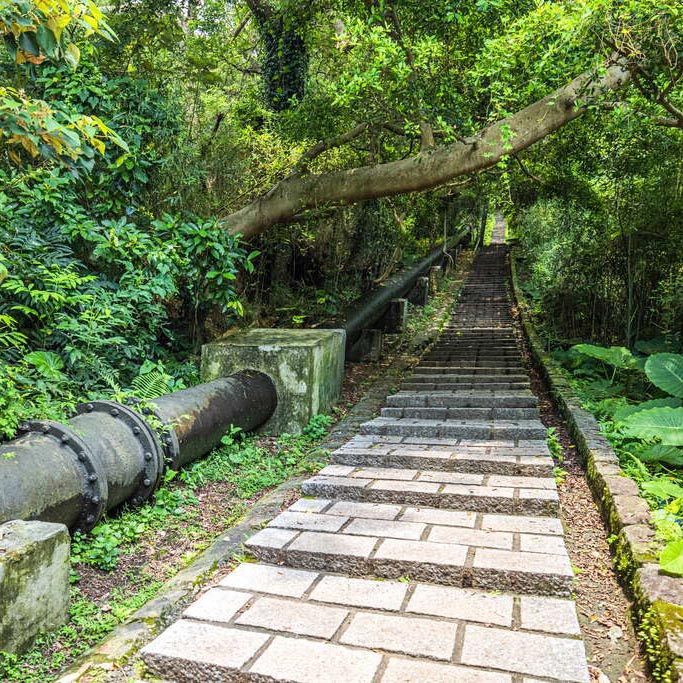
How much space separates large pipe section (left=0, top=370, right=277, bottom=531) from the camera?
8.43 ft

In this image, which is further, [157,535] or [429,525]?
[157,535]

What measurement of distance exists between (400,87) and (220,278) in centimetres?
251

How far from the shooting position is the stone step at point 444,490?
3.28 meters

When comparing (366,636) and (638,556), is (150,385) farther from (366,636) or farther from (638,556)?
(638,556)

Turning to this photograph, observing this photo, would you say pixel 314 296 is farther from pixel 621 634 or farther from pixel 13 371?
pixel 621 634

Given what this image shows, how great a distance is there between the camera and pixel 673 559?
7.50ft

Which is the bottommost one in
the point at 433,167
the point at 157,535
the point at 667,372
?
the point at 157,535

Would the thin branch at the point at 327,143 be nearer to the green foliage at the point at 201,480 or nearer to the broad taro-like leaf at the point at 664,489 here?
the green foliage at the point at 201,480

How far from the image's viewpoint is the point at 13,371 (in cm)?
373

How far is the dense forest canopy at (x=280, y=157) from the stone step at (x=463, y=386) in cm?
206

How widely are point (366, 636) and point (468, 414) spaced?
11.0ft

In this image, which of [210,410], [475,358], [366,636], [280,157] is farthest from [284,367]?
[475,358]

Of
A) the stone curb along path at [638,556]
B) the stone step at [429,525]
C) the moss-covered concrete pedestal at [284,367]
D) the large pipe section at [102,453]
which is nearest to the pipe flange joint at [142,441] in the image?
the large pipe section at [102,453]

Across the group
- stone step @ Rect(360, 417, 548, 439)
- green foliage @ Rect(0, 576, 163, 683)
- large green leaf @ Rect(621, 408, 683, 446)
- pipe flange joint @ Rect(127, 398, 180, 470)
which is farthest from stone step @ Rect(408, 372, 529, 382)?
green foliage @ Rect(0, 576, 163, 683)
